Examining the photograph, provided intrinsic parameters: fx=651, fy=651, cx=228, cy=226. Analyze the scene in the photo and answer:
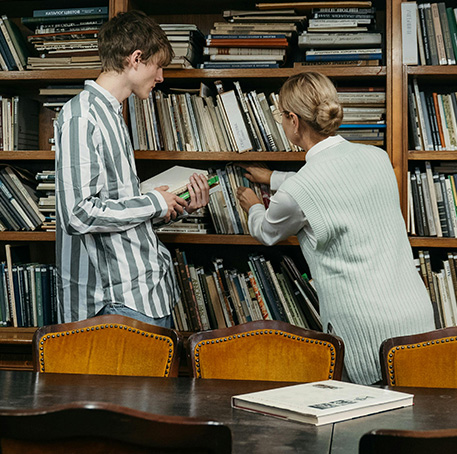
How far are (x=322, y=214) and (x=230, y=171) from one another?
1072mm

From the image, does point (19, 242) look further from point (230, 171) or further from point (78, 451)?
point (78, 451)

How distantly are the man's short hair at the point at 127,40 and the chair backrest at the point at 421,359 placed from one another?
1233mm

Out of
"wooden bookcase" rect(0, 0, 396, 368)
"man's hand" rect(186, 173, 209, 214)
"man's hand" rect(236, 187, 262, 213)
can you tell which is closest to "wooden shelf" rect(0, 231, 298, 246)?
"wooden bookcase" rect(0, 0, 396, 368)

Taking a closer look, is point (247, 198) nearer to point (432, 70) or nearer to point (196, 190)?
point (196, 190)

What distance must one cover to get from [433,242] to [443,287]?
0.20m

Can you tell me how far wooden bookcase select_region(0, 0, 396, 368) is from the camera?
8.98ft

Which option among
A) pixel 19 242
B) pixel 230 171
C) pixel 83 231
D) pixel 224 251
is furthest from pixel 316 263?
pixel 19 242

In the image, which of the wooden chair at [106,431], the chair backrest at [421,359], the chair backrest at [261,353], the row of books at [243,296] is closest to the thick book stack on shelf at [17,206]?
the row of books at [243,296]

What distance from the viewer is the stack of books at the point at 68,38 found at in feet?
9.55

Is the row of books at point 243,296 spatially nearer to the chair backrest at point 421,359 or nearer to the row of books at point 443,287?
the row of books at point 443,287

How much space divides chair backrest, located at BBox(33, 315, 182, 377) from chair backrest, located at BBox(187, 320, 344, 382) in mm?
85

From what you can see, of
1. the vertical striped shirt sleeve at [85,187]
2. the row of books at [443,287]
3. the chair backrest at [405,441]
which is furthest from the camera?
the row of books at [443,287]

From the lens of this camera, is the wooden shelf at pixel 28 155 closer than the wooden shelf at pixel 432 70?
No

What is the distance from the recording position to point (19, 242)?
10.4 feet
